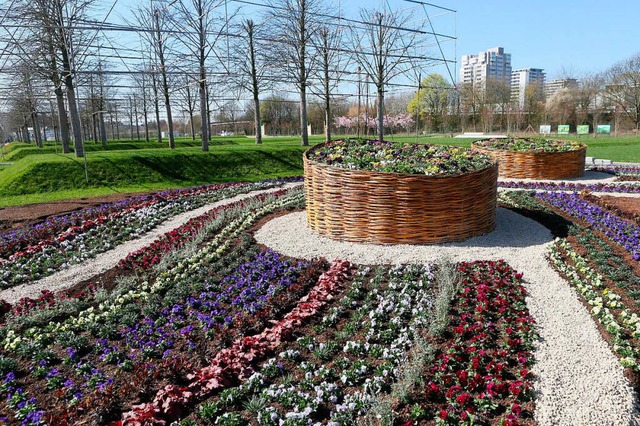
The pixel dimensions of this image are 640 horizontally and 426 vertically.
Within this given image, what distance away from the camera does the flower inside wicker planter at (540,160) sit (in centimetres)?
1360

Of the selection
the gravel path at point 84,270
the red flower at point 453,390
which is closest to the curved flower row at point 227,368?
the red flower at point 453,390

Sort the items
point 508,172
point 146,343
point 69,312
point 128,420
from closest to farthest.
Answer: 1. point 128,420
2. point 146,343
3. point 69,312
4. point 508,172

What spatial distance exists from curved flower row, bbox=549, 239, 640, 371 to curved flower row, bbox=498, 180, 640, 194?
6.33 metres

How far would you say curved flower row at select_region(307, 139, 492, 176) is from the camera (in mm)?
6703

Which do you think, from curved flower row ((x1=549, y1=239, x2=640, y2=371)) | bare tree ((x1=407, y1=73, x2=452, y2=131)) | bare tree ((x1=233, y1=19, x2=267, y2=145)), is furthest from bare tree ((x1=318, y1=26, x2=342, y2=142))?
bare tree ((x1=407, y1=73, x2=452, y2=131))

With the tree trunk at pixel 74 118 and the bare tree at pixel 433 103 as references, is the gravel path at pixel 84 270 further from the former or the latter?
the bare tree at pixel 433 103

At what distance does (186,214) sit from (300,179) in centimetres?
523

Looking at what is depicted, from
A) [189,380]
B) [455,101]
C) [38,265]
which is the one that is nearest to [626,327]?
[189,380]

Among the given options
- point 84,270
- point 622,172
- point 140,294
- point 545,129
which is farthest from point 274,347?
point 545,129

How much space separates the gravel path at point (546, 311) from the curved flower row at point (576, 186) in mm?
4115

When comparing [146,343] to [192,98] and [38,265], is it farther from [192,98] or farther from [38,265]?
Result: [192,98]

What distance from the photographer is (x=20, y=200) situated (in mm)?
11906

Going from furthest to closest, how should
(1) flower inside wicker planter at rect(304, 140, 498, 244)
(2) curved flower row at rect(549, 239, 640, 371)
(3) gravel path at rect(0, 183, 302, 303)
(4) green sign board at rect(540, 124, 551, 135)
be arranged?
(4) green sign board at rect(540, 124, 551, 135), (1) flower inside wicker planter at rect(304, 140, 498, 244), (3) gravel path at rect(0, 183, 302, 303), (2) curved flower row at rect(549, 239, 640, 371)

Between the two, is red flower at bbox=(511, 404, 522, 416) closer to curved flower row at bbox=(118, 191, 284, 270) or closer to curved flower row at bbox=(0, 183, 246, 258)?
curved flower row at bbox=(118, 191, 284, 270)
